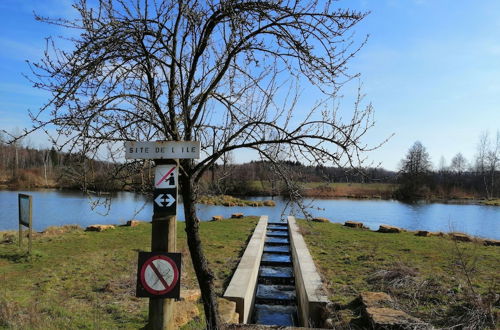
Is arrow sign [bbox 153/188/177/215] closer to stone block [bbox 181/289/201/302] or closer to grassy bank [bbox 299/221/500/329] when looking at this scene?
grassy bank [bbox 299/221/500/329]

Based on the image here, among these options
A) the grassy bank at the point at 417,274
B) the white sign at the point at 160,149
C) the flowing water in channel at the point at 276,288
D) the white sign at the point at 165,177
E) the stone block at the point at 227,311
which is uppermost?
the white sign at the point at 160,149

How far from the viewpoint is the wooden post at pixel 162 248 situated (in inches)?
141

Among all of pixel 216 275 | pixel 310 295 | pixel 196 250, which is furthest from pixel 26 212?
pixel 196 250

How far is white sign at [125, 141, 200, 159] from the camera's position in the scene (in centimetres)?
365

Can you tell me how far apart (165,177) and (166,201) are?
22cm

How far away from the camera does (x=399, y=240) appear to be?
14.2 metres

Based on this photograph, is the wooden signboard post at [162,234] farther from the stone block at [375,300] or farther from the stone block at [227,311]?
the stone block at [375,300]

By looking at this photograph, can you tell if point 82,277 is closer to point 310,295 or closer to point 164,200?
point 310,295

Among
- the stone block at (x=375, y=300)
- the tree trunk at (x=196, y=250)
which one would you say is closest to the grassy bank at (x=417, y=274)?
the stone block at (x=375, y=300)

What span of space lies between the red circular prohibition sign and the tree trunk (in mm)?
820

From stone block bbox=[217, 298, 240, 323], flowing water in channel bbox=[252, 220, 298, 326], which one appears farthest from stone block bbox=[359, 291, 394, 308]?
flowing water in channel bbox=[252, 220, 298, 326]

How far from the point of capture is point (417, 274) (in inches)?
326

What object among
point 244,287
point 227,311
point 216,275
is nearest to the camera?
point 227,311

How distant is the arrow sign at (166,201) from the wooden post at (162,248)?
3 cm
